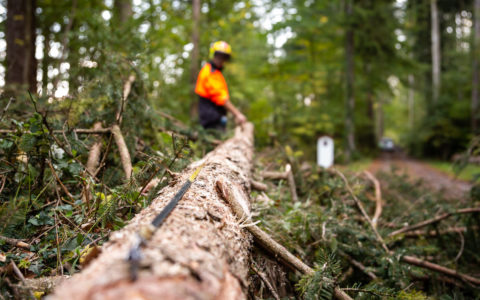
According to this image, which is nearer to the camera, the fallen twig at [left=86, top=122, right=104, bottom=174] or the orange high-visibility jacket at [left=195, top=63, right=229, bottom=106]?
the fallen twig at [left=86, top=122, right=104, bottom=174]

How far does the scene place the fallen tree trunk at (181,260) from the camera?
0.81 meters

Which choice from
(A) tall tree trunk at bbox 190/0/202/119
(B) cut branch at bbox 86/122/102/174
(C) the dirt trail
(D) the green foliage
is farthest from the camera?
(A) tall tree trunk at bbox 190/0/202/119

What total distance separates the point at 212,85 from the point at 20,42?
4.59m

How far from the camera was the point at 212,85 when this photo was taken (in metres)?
5.10

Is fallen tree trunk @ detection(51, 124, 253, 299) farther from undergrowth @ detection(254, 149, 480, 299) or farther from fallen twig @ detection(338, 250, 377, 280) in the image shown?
fallen twig @ detection(338, 250, 377, 280)

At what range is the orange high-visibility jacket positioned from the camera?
16.7ft

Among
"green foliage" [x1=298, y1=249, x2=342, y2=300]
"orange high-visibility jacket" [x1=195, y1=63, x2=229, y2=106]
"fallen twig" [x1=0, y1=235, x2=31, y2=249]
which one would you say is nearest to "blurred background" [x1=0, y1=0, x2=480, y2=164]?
"orange high-visibility jacket" [x1=195, y1=63, x2=229, y2=106]

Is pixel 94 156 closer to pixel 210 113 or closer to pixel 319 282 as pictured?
pixel 319 282

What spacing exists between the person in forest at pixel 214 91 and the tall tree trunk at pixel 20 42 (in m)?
3.76

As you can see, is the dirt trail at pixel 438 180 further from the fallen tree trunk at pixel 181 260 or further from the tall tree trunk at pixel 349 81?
the fallen tree trunk at pixel 181 260

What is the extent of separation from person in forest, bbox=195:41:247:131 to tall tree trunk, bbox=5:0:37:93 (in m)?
3.76

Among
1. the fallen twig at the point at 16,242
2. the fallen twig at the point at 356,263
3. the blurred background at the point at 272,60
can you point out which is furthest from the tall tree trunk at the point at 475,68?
the fallen twig at the point at 16,242

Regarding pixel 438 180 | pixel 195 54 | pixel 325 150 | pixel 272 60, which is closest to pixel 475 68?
pixel 438 180

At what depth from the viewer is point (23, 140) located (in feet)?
6.38
